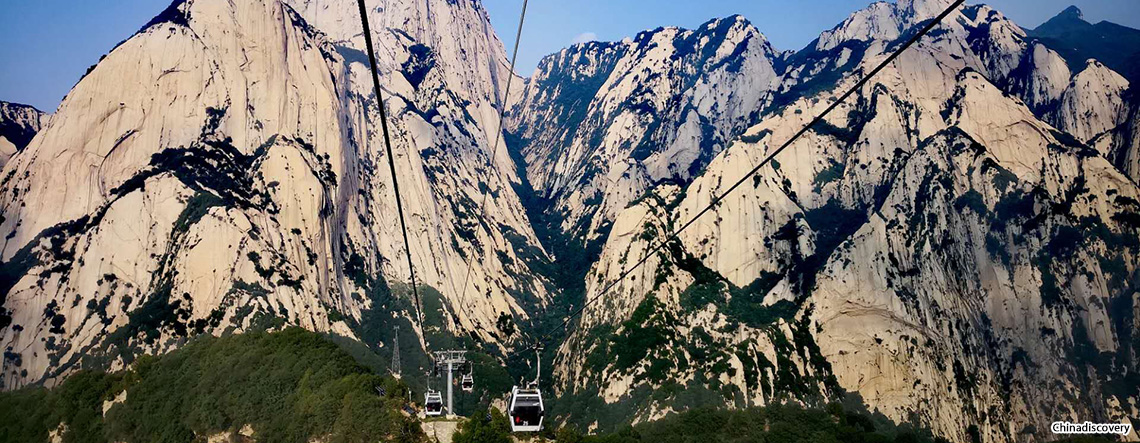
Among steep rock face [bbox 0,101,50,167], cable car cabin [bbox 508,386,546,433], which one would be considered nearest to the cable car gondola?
cable car cabin [bbox 508,386,546,433]

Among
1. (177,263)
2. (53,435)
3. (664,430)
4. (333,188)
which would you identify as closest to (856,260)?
(664,430)

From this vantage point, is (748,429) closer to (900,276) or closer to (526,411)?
(526,411)

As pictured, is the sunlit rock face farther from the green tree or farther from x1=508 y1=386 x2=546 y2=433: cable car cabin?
x1=508 y1=386 x2=546 y2=433: cable car cabin

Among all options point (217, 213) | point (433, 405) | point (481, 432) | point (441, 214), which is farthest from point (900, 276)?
point (217, 213)

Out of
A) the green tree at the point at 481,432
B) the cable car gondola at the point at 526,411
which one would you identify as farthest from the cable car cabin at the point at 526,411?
the green tree at the point at 481,432

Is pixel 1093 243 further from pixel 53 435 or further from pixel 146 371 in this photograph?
pixel 53 435

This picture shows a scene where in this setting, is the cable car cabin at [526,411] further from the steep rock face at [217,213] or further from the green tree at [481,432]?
the steep rock face at [217,213]
